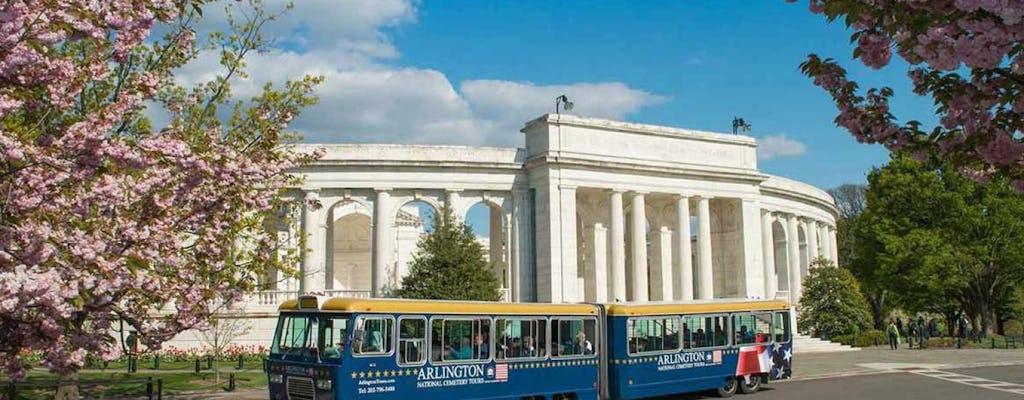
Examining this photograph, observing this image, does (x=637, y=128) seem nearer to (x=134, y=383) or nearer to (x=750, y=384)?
(x=750, y=384)

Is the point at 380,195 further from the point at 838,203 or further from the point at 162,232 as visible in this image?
the point at 838,203

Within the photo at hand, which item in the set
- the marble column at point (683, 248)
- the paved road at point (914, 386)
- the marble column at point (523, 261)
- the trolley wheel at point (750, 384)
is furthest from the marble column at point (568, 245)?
the trolley wheel at point (750, 384)

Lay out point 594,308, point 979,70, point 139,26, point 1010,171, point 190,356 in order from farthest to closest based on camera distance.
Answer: point 190,356 < point 594,308 < point 139,26 < point 1010,171 < point 979,70

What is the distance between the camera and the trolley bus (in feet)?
63.5

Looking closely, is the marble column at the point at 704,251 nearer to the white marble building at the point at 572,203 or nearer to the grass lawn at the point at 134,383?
the white marble building at the point at 572,203

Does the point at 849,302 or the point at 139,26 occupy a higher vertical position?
the point at 139,26

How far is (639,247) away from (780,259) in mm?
19235

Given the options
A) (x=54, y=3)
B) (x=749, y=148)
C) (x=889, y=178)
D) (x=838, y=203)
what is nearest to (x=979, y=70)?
(x=54, y=3)

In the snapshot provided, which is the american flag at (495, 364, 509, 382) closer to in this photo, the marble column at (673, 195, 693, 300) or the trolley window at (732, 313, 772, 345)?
the trolley window at (732, 313, 772, 345)

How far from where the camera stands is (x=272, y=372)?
20312mm

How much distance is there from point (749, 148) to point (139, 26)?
1903 inches

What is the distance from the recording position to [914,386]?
28594 millimetres

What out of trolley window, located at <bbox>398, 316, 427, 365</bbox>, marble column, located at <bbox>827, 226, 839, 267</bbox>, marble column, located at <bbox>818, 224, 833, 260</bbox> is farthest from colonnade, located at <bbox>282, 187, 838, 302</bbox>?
trolley window, located at <bbox>398, 316, 427, 365</bbox>

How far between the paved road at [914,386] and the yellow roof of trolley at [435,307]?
7.22 metres
